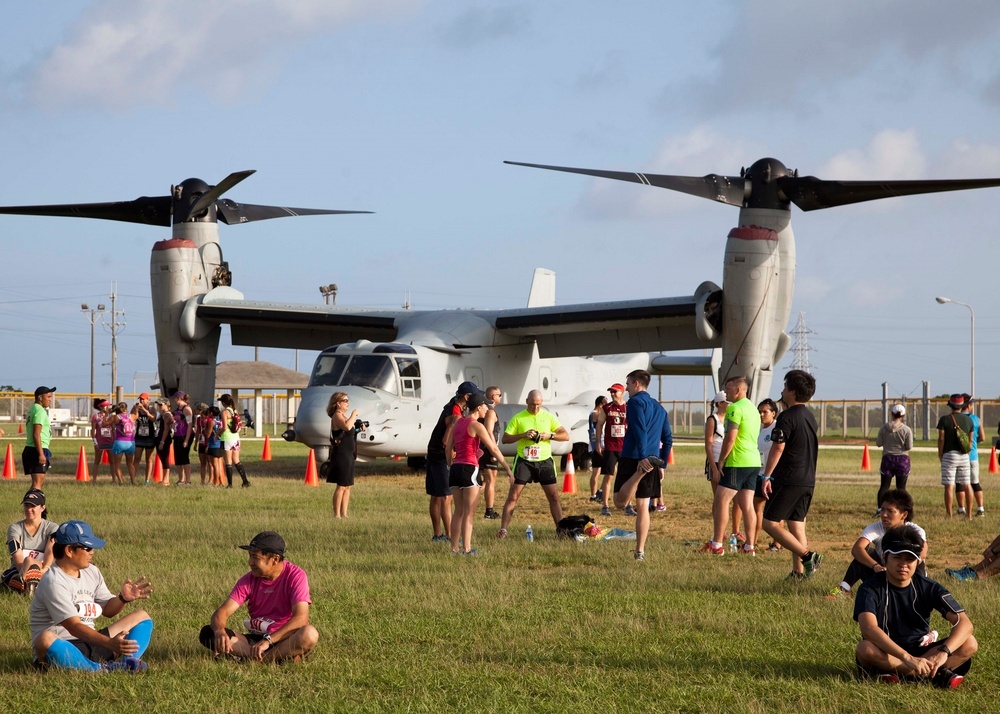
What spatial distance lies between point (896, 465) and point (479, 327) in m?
11.2

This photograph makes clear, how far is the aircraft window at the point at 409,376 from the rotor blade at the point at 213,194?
5.77 metres

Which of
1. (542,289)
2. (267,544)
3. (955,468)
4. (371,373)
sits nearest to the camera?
(267,544)

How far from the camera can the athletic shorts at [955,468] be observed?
14.6 m

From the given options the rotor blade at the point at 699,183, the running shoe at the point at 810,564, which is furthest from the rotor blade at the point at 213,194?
the running shoe at the point at 810,564

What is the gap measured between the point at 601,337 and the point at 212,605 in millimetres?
17189

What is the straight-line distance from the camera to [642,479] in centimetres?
1070

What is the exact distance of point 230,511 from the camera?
49.6ft

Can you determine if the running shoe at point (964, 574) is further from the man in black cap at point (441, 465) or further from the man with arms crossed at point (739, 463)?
the man in black cap at point (441, 465)

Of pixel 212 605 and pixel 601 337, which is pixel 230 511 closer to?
pixel 212 605

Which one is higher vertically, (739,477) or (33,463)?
(739,477)

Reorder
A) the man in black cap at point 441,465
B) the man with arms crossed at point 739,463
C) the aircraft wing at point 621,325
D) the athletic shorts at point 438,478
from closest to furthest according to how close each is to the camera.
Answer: the man with arms crossed at point 739,463 → the man in black cap at point 441,465 → the athletic shorts at point 438,478 → the aircraft wing at point 621,325

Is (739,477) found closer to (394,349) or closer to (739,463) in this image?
(739,463)

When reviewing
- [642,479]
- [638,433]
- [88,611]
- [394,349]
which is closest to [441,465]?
[638,433]

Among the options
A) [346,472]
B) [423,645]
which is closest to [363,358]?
[346,472]
